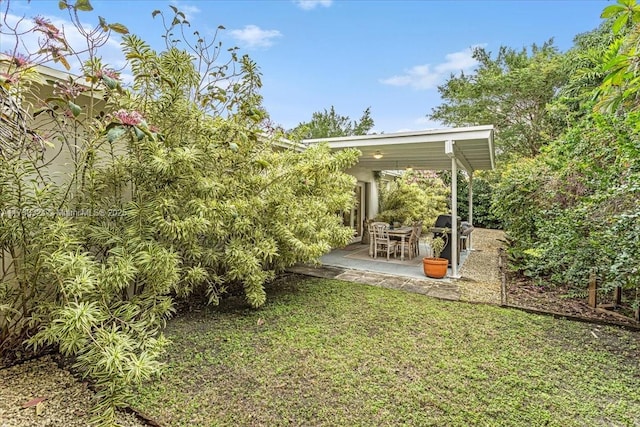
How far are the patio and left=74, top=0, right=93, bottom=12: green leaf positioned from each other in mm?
5641

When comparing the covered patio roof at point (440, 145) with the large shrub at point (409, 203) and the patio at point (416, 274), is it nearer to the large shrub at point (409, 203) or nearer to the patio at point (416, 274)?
the patio at point (416, 274)

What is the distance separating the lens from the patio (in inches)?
227

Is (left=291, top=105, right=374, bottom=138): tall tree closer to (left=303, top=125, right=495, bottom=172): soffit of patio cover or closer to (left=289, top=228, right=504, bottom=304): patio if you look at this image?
(left=303, top=125, right=495, bottom=172): soffit of patio cover

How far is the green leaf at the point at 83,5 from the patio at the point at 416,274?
5.64 meters

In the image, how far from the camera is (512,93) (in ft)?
54.8

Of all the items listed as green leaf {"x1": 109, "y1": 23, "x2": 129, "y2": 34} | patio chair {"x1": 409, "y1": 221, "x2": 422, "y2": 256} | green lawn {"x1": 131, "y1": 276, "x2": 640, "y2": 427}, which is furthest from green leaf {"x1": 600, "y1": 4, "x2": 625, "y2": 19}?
patio chair {"x1": 409, "y1": 221, "x2": 422, "y2": 256}

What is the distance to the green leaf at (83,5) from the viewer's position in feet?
8.57

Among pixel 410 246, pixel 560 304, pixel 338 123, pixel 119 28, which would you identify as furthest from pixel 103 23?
pixel 338 123

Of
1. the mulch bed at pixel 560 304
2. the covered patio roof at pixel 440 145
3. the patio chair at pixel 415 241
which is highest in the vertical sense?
the covered patio roof at pixel 440 145

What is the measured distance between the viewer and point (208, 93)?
450cm

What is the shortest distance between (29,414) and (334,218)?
14.0 ft

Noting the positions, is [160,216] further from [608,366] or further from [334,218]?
[608,366]

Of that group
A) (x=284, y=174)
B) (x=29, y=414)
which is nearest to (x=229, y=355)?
(x=29, y=414)

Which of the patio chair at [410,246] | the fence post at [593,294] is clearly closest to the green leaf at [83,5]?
the fence post at [593,294]
